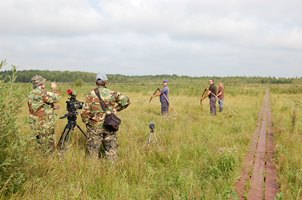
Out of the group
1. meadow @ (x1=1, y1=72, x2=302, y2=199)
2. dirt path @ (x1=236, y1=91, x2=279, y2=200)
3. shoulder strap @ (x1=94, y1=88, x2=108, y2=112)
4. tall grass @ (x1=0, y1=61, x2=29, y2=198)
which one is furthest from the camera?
shoulder strap @ (x1=94, y1=88, x2=108, y2=112)

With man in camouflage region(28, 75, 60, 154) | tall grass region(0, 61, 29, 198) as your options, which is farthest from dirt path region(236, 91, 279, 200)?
man in camouflage region(28, 75, 60, 154)

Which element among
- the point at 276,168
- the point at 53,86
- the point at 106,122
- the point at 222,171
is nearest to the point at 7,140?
the point at 106,122

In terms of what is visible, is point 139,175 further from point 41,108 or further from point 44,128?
point 41,108

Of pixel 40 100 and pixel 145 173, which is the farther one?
pixel 40 100

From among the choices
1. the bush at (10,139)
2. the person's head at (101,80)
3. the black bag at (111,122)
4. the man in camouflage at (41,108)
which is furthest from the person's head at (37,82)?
the bush at (10,139)

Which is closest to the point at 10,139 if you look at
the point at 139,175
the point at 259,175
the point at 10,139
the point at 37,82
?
the point at 10,139

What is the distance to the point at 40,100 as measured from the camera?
5922 mm

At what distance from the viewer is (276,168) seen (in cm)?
523

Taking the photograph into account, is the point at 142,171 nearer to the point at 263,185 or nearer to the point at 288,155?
the point at 263,185

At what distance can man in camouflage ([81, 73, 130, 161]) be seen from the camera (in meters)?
5.62

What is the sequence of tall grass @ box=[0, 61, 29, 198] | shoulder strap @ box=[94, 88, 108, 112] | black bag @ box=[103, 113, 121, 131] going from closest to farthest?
tall grass @ box=[0, 61, 29, 198], black bag @ box=[103, 113, 121, 131], shoulder strap @ box=[94, 88, 108, 112]

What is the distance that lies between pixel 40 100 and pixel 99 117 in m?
1.30

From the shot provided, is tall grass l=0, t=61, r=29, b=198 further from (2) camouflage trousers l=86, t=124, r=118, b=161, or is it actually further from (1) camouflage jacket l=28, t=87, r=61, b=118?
(1) camouflage jacket l=28, t=87, r=61, b=118

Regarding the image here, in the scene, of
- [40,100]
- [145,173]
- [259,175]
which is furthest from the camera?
[40,100]
